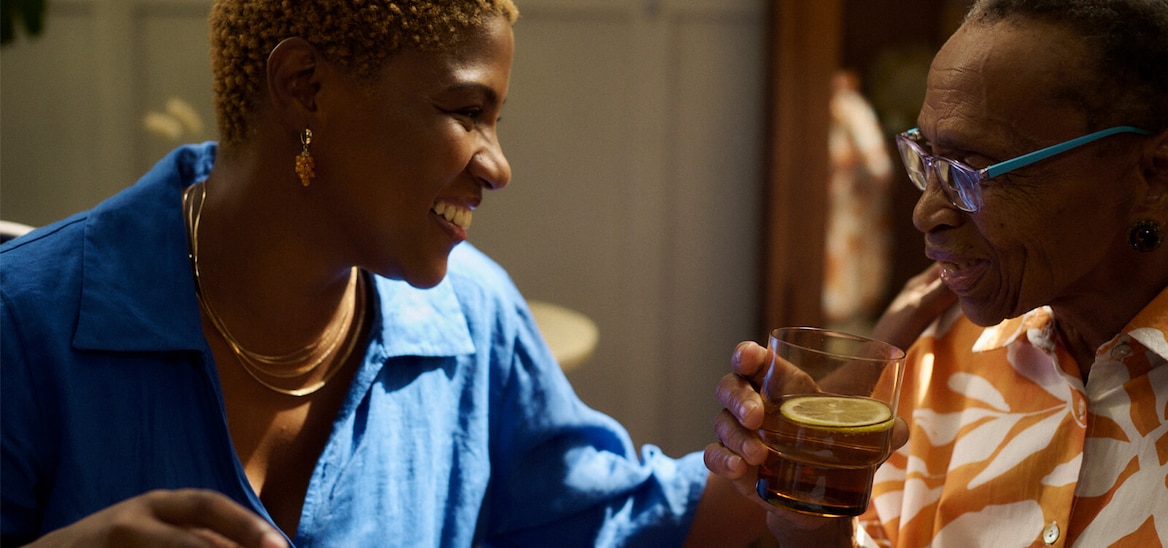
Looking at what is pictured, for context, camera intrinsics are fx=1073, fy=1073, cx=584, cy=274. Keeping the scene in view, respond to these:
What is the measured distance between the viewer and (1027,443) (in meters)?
1.47

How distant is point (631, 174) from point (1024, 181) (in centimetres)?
183

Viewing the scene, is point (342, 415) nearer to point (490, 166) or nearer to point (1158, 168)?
point (490, 166)

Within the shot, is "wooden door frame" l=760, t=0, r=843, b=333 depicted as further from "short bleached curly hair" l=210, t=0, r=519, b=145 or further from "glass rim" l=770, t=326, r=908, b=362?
"glass rim" l=770, t=326, r=908, b=362

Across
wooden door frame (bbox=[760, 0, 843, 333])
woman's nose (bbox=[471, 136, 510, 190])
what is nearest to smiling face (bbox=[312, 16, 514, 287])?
woman's nose (bbox=[471, 136, 510, 190])

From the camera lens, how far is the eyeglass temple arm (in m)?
1.30

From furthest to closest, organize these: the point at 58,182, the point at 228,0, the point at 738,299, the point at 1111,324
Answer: the point at 738,299
the point at 58,182
the point at 228,0
the point at 1111,324

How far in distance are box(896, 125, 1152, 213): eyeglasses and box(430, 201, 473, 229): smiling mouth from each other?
627 millimetres

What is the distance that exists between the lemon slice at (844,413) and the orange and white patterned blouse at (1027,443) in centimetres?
34

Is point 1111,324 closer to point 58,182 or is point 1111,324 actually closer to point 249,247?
point 249,247

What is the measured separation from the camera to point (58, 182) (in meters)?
2.63

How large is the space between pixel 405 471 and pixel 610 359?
167cm

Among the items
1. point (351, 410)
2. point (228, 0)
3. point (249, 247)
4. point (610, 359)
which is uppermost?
point (228, 0)

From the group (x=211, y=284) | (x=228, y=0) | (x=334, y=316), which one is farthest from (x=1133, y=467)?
(x=228, y=0)

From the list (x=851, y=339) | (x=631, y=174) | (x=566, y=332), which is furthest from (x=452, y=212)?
(x=631, y=174)
